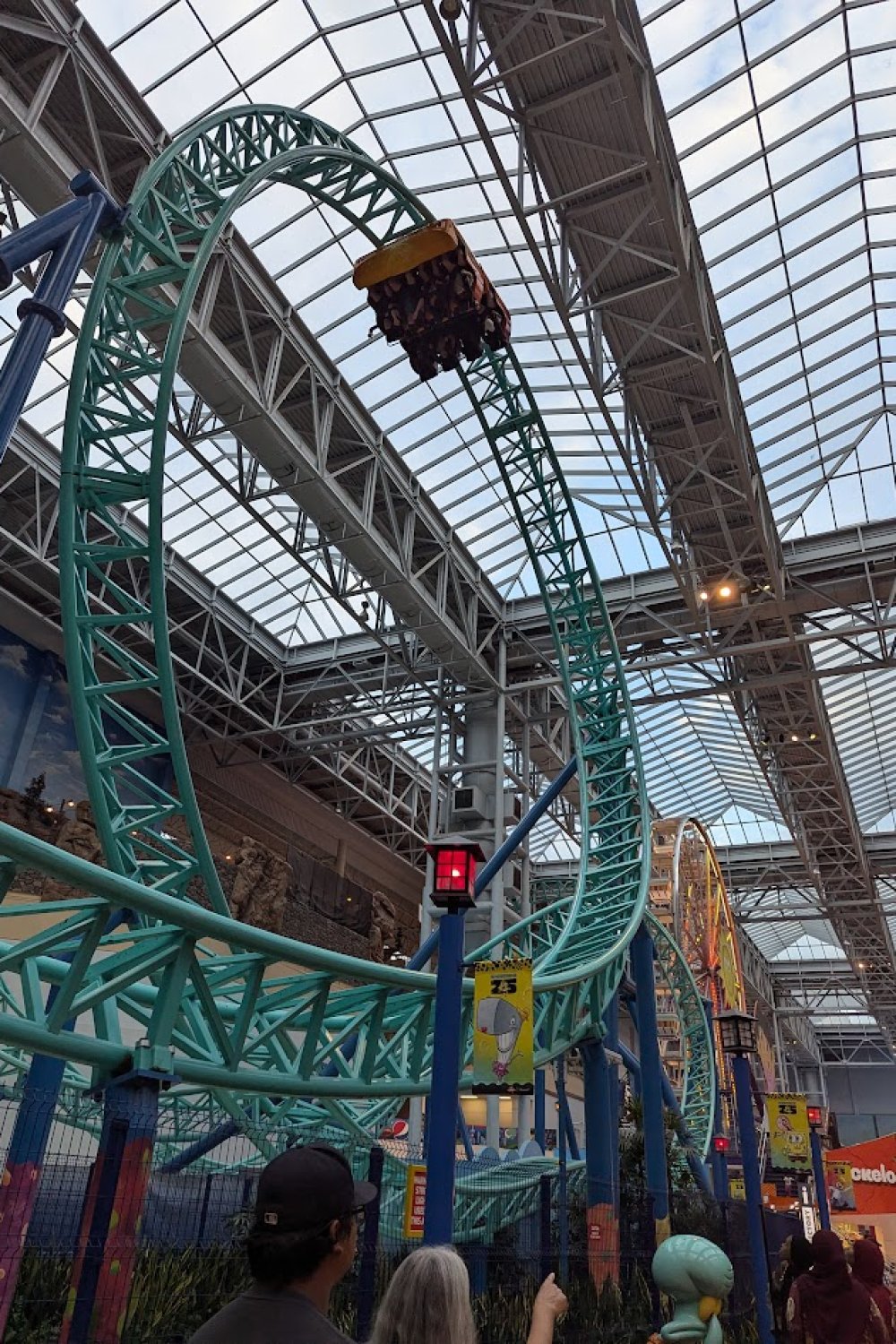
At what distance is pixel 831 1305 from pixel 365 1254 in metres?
3.47

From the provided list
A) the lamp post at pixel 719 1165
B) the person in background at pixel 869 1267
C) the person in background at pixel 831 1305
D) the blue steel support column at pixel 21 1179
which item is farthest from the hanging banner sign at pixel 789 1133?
the blue steel support column at pixel 21 1179

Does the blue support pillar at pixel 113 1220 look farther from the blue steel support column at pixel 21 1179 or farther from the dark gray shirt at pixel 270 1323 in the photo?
the dark gray shirt at pixel 270 1323

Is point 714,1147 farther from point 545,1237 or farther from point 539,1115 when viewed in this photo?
point 545,1237

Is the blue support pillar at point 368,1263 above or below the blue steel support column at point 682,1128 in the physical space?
below

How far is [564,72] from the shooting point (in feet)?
44.0

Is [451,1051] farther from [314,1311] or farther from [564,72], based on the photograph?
[564,72]

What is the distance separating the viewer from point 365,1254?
704 cm

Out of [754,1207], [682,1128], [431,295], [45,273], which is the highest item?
[431,295]

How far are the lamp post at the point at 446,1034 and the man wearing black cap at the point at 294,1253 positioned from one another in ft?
13.7

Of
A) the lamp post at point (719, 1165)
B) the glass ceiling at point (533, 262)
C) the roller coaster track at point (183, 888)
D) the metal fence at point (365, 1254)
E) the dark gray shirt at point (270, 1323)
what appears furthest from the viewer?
the lamp post at point (719, 1165)

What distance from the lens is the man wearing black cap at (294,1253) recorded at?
1.78 m

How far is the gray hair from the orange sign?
2964cm

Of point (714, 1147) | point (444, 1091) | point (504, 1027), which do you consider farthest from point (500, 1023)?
point (714, 1147)

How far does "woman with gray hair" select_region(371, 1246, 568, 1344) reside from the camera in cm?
213
